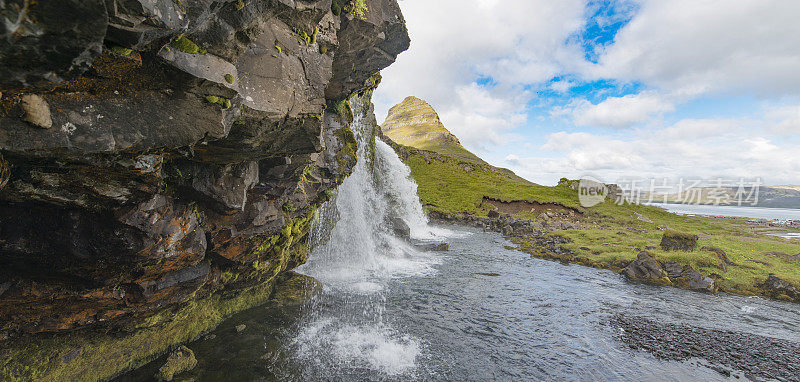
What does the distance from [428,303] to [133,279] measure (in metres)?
14.6

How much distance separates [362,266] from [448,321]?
1074 centimetres

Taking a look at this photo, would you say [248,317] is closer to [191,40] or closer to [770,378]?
[191,40]

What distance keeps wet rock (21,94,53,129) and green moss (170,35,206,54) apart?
230 centimetres

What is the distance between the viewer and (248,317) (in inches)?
639

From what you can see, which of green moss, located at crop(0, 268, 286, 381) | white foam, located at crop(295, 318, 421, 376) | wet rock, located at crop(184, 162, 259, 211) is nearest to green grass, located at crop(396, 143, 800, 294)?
white foam, located at crop(295, 318, 421, 376)

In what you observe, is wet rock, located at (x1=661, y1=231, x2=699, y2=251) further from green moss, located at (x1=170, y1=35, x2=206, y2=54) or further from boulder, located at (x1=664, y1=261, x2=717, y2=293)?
green moss, located at (x1=170, y1=35, x2=206, y2=54)

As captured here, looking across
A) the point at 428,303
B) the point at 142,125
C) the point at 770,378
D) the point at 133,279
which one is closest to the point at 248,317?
the point at 133,279

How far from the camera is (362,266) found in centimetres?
2644

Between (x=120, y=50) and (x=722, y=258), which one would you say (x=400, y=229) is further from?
(x=120, y=50)

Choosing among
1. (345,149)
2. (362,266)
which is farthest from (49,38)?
(362,266)

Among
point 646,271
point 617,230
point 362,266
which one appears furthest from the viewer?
point 617,230

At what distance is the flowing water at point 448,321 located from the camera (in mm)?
13086

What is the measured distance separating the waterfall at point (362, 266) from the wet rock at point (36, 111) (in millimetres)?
10893

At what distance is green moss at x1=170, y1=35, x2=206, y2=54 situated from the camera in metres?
6.40
